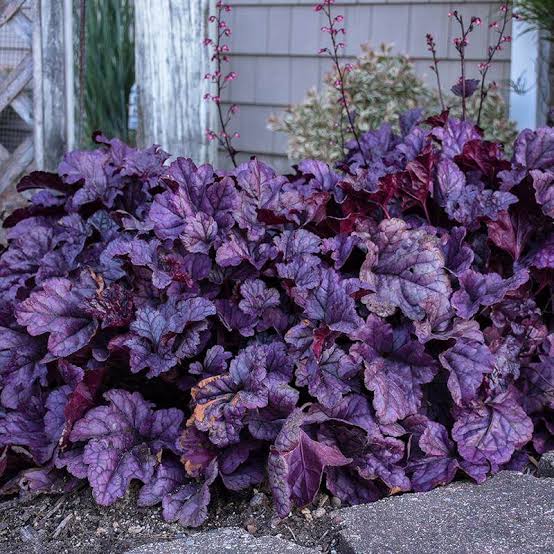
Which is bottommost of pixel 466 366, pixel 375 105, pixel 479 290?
pixel 466 366

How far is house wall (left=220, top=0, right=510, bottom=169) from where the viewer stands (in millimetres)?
4680

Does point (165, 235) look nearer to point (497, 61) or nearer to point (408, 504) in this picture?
point (408, 504)

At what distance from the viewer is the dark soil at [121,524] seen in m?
1.80

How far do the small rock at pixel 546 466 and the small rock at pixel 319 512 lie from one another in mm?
520

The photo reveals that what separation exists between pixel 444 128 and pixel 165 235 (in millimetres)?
876

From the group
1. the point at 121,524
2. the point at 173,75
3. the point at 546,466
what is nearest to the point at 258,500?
the point at 121,524

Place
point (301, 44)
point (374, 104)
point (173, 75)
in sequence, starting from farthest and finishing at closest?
1. point (301, 44)
2. point (374, 104)
3. point (173, 75)

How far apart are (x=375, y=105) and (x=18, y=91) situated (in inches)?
69.8

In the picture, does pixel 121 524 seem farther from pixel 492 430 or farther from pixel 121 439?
pixel 492 430

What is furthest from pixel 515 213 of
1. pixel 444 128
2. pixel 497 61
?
pixel 497 61

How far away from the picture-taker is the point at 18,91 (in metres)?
4.34

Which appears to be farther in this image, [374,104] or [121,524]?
[374,104]

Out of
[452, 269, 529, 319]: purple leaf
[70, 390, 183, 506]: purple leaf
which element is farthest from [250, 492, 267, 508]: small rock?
[452, 269, 529, 319]: purple leaf

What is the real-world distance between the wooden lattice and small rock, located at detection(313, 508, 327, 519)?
307 cm
